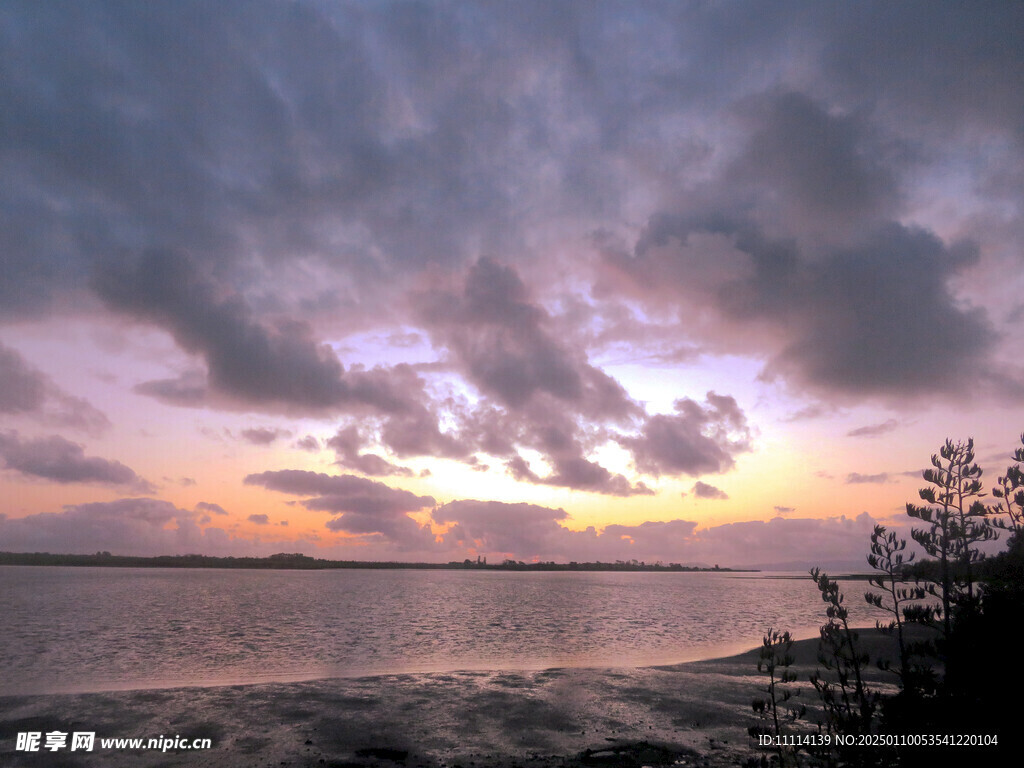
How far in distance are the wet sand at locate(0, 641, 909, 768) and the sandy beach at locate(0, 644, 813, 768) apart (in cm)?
6

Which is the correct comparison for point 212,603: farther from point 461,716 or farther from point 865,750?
point 865,750

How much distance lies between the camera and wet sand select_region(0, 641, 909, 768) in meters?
19.5

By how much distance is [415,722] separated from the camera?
2383cm

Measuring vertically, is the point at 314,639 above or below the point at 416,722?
below

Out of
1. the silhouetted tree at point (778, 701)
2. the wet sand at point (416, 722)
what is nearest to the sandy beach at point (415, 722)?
the wet sand at point (416, 722)

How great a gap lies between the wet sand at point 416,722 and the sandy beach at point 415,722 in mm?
59

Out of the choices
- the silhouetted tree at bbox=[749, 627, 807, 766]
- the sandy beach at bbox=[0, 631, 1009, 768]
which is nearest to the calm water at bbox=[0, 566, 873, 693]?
the sandy beach at bbox=[0, 631, 1009, 768]

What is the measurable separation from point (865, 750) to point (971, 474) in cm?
890

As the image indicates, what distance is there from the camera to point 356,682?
31.1 m

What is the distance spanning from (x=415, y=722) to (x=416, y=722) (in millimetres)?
45

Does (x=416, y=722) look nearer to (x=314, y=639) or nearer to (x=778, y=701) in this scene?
(x=778, y=701)

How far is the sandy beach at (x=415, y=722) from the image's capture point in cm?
1958

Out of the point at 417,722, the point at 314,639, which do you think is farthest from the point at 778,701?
the point at 314,639

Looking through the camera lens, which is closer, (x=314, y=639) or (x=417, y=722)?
(x=417, y=722)
